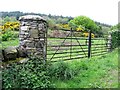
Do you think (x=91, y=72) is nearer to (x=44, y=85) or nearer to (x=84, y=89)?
(x=84, y=89)

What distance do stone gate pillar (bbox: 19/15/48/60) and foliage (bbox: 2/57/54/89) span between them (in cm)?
78

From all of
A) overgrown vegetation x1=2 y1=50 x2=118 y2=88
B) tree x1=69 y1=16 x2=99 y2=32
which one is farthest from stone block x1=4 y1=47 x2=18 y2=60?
tree x1=69 y1=16 x2=99 y2=32

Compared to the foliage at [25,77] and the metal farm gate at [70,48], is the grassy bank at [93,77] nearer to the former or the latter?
the foliage at [25,77]

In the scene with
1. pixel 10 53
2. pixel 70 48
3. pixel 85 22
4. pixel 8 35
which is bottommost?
pixel 70 48

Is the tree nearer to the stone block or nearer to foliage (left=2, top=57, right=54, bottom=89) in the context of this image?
the stone block

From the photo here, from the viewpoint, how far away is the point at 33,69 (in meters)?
6.46

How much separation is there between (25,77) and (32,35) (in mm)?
1701

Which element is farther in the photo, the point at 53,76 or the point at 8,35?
the point at 8,35

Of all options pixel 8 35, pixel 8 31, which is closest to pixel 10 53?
pixel 8 35

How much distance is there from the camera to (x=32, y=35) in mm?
7324

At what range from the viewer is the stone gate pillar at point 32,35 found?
729 cm

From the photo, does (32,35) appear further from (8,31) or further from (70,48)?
(8,31)

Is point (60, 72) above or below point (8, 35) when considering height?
below

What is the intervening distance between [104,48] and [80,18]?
29.0ft
